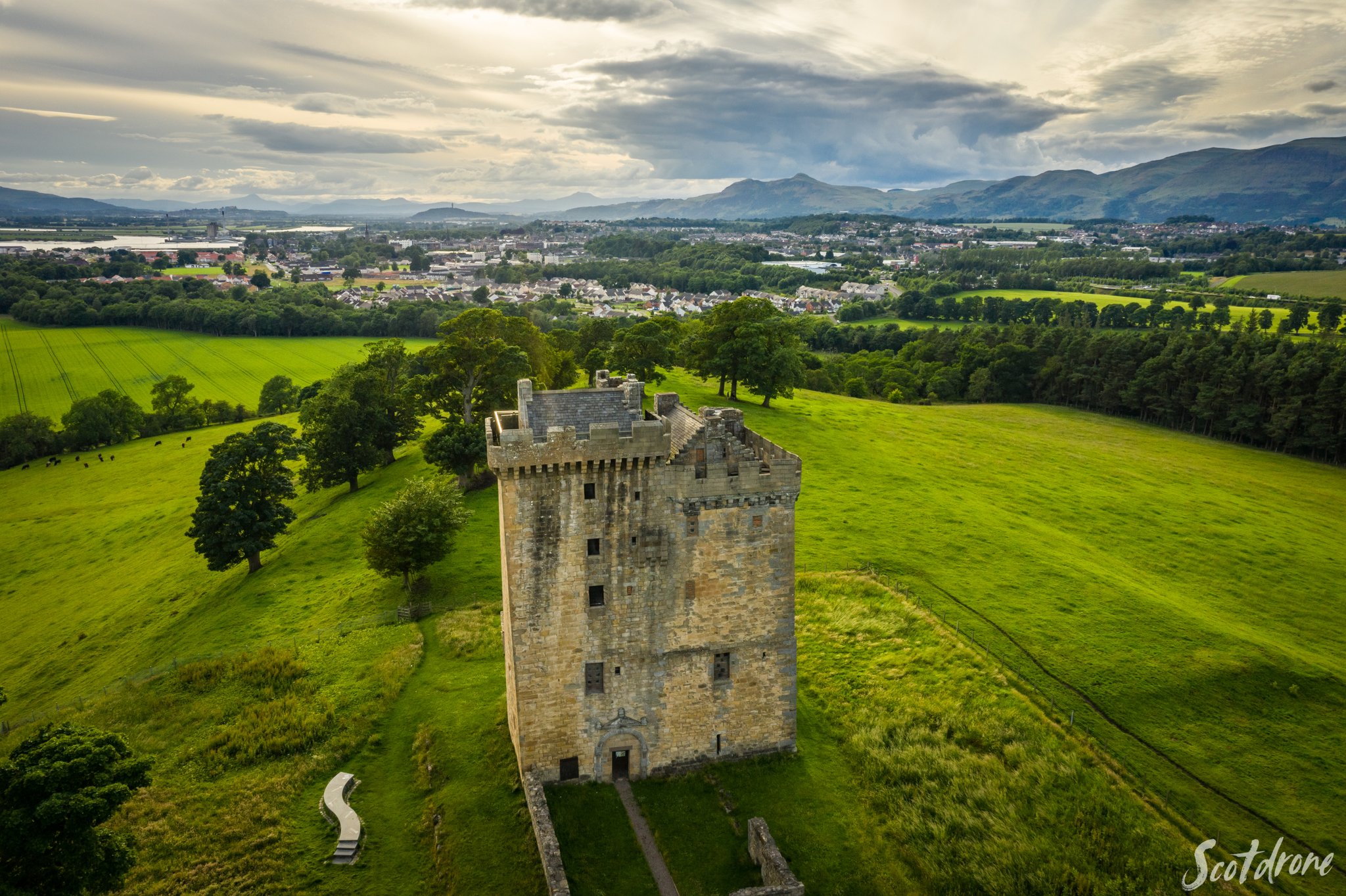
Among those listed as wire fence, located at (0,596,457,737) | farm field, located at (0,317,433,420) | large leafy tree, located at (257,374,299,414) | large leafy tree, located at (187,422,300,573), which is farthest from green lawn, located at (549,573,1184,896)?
farm field, located at (0,317,433,420)

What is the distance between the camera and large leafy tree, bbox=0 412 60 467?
3359 inches

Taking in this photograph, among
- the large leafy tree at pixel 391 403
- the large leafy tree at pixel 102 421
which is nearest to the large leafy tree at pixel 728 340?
the large leafy tree at pixel 391 403

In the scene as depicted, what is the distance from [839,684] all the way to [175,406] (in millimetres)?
104514

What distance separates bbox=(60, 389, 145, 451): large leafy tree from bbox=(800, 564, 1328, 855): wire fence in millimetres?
93884

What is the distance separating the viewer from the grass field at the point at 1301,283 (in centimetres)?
15975

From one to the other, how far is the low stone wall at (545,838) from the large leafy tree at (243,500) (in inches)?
1430

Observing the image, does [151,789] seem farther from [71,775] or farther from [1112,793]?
[1112,793]

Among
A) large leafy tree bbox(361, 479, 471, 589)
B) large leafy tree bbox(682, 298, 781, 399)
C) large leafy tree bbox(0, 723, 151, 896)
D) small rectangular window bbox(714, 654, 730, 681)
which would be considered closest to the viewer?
large leafy tree bbox(0, 723, 151, 896)

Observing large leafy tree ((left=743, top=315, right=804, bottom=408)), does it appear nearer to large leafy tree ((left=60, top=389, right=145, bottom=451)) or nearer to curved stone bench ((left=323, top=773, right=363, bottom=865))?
curved stone bench ((left=323, top=773, right=363, bottom=865))

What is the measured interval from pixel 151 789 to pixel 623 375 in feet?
190

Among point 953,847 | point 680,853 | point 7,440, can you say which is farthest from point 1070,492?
point 7,440

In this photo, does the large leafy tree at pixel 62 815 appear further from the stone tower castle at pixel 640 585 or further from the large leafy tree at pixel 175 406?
the large leafy tree at pixel 175 406

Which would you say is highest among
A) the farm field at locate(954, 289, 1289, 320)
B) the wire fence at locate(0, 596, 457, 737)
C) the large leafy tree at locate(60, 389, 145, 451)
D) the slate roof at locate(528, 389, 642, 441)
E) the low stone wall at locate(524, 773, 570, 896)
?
the farm field at locate(954, 289, 1289, 320)

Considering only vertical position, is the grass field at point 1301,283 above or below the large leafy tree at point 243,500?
above
